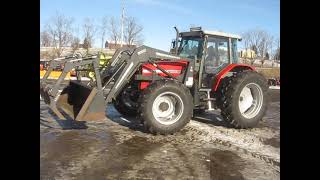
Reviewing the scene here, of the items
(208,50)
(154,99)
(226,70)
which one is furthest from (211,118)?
(154,99)

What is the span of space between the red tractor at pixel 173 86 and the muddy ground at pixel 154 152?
0.45m

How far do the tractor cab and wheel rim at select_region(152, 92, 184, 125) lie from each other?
1157mm

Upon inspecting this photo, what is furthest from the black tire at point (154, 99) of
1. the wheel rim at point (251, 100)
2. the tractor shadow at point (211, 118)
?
the wheel rim at point (251, 100)

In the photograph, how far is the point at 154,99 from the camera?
7184 mm

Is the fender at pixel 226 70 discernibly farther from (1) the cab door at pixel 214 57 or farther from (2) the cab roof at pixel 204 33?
(2) the cab roof at pixel 204 33

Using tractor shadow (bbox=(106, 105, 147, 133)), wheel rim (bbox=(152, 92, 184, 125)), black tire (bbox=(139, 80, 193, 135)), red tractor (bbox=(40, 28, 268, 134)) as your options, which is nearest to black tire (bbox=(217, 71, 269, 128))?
red tractor (bbox=(40, 28, 268, 134))

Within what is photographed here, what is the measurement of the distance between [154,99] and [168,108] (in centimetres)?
58

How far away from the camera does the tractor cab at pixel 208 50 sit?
8.56m

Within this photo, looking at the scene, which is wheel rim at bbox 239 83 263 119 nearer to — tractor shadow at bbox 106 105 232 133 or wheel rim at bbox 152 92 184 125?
tractor shadow at bbox 106 105 232 133

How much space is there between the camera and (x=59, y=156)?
18.5ft

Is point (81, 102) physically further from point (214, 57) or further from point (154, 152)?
point (214, 57)

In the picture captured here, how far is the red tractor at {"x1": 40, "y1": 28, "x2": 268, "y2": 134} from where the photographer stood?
7090mm
